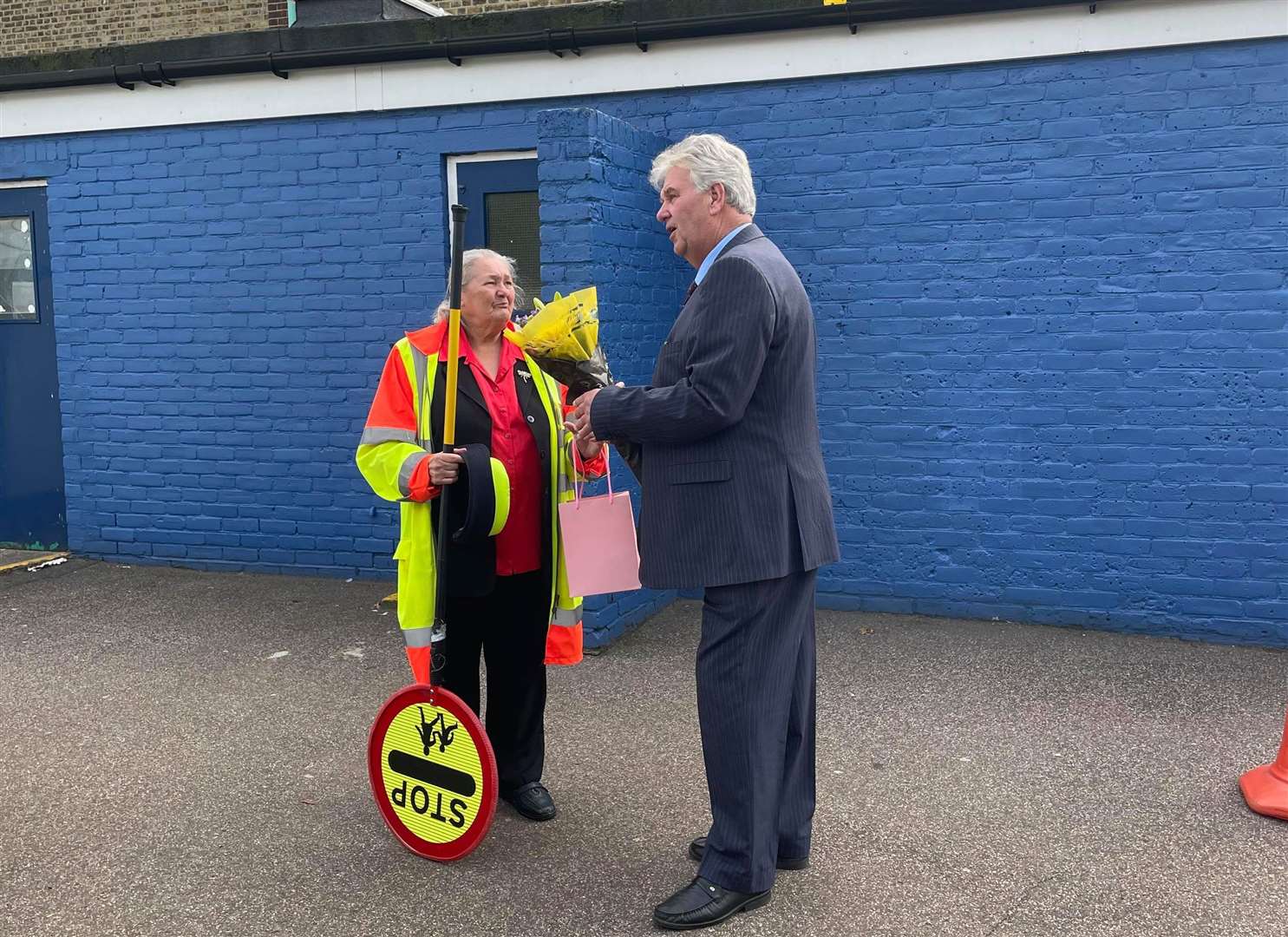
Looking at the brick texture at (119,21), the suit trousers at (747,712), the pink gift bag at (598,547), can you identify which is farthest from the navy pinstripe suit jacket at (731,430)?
the brick texture at (119,21)

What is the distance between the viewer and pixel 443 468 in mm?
3576

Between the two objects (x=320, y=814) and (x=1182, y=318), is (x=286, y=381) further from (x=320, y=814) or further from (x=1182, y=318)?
(x=1182, y=318)

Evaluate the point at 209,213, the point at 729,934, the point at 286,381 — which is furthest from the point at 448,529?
the point at 209,213

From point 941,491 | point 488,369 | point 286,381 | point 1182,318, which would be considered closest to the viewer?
point 488,369

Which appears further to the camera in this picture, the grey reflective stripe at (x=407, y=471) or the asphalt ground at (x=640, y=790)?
the grey reflective stripe at (x=407, y=471)

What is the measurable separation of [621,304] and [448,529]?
270 centimetres

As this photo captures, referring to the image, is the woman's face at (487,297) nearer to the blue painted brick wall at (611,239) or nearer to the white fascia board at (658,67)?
the blue painted brick wall at (611,239)

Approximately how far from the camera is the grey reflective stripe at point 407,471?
363 centimetres

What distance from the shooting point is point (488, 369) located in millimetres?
3959

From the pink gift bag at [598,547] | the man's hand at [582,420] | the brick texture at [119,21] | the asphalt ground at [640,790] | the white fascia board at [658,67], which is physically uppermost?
the brick texture at [119,21]

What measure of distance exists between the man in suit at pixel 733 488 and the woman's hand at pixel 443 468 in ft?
1.49

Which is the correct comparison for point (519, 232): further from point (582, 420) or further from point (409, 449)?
point (582, 420)

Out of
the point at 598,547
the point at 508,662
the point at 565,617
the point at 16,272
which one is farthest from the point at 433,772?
the point at 16,272

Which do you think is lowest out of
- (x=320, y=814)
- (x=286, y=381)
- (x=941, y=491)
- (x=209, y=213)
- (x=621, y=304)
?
(x=320, y=814)
